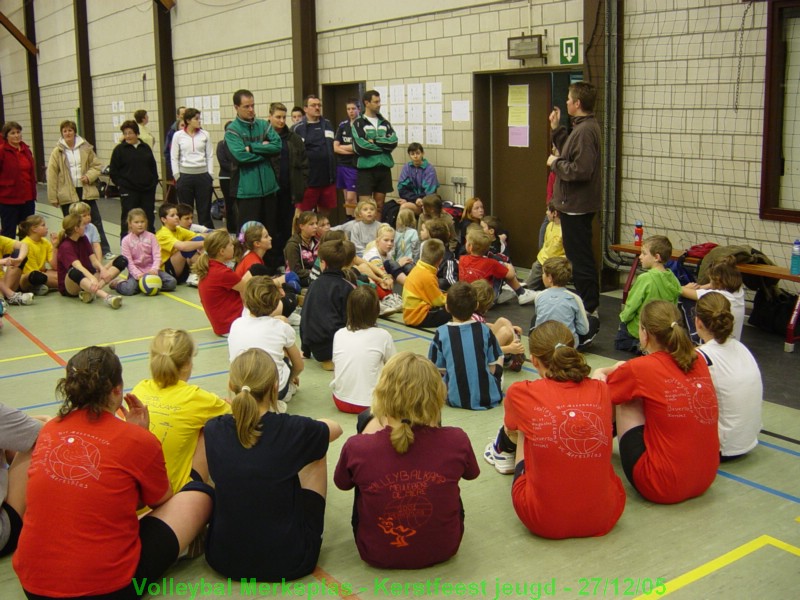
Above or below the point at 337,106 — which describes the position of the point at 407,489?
below

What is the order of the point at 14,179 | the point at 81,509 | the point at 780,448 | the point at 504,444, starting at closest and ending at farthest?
the point at 81,509
the point at 504,444
the point at 780,448
the point at 14,179

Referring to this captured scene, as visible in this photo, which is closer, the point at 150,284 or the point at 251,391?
the point at 251,391

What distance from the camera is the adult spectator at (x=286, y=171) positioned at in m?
9.95

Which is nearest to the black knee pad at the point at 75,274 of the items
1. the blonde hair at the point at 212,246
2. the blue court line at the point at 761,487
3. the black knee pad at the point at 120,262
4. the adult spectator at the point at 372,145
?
the black knee pad at the point at 120,262

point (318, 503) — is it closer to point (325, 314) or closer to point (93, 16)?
point (325, 314)

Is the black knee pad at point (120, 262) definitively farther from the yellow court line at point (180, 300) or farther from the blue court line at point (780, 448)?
the blue court line at point (780, 448)

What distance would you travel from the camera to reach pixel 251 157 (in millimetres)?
9234

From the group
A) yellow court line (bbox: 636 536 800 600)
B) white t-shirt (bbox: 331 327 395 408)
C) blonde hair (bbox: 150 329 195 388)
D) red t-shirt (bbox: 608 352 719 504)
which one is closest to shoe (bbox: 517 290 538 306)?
white t-shirt (bbox: 331 327 395 408)

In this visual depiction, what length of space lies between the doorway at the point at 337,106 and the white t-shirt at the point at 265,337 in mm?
7622

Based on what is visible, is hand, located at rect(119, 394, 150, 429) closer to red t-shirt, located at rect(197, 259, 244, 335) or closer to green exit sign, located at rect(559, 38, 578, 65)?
red t-shirt, located at rect(197, 259, 244, 335)

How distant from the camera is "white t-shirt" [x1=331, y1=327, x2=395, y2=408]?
506 centimetres

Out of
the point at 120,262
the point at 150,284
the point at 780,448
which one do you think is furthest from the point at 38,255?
the point at 780,448

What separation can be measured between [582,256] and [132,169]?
618 centimetres

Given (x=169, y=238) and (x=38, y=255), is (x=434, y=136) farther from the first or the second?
(x=38, y=255)
